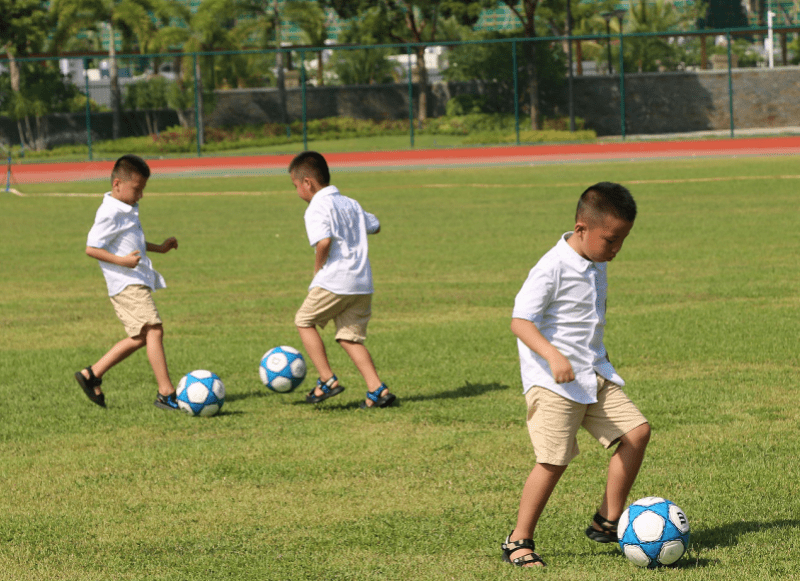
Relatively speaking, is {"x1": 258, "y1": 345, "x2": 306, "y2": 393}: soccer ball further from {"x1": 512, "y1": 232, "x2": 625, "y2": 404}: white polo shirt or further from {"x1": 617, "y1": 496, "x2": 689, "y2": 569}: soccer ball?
{"x1": 617, "y1": 496, "x2": 689, "y2": 569}: soccer ball

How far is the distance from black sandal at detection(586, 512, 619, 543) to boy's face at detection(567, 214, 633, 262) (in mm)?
1112

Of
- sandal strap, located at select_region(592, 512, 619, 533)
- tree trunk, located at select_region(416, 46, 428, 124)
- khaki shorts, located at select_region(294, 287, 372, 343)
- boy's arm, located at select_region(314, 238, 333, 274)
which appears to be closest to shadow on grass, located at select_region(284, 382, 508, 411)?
khaki shorts, located at select_region(294, 287, 372, 343)

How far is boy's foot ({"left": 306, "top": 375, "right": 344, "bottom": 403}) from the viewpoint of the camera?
7.16 meters

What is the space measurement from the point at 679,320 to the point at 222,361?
13.1ft

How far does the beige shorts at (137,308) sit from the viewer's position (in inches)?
282

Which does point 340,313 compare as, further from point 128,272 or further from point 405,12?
point 405,12

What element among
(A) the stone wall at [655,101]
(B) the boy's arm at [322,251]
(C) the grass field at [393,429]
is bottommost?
(C) the grass field at [393,429]

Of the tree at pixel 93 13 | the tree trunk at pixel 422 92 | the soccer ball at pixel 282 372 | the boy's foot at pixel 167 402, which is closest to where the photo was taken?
the boy's foot at pixel 167 402

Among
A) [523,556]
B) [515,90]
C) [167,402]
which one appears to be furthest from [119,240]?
[515,90]

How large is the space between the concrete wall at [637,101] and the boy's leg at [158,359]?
3385 cm

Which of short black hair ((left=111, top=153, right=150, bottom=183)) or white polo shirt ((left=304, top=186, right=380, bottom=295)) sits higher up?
short black hair ((left=111, top=153, right=150, bottom=183))

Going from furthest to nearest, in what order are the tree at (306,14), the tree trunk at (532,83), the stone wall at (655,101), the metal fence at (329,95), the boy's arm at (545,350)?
the tree at (306,14)
the stone wall at (655,101)
the tree trunk at (532,83)
the metal fence at (329,95)
the boy's arm at (545,350)

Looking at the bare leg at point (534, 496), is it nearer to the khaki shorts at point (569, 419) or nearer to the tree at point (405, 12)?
the khaki shorts at point (569, 419)

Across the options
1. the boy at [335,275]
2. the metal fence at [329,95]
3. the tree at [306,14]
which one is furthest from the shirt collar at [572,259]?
the tree at [306,14]
